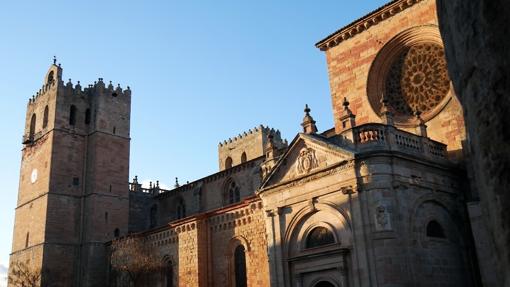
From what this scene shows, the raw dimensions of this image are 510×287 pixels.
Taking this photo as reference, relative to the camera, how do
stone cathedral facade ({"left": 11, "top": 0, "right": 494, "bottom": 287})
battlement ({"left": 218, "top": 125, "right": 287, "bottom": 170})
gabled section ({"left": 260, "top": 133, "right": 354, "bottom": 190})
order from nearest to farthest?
stone cathedral facade ({"left": 11, "top": 0, "right": 494, "bottom": 287}) < gabled section ({"left": 260, "top": 133, "right": 354, "bottom": 190}) < battlement ({"left": 218, "top": 125, "right": 287, "bottom": 170})

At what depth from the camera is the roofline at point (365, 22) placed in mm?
22141

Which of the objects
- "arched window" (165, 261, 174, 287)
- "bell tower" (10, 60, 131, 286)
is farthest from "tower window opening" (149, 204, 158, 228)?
"arched window" (165, 261, 174, 287)

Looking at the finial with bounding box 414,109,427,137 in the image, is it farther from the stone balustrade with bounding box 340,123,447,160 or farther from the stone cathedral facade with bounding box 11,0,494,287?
the stone balustrade with bounding box 340,123,447,160

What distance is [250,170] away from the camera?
34.3 meters

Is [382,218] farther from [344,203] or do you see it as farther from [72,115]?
[72,115]

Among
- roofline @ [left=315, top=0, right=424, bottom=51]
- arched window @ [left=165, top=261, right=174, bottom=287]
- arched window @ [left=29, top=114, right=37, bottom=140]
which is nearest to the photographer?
roofline @ [left=315, top=0, right=424, bottom=51]

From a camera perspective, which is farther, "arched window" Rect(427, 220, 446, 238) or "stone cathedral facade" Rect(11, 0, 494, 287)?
"arched window" Rect(427, 220, 446, 238)

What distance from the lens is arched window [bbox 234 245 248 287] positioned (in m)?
24.5

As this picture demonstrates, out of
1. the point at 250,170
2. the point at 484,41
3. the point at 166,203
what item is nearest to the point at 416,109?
the point at 250,170

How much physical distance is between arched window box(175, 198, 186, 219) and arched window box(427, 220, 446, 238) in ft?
77.3

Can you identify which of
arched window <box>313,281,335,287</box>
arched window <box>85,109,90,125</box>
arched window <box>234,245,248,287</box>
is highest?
arched window <box>85,109,90,125</box>

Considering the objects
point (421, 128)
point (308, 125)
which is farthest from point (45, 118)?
point (421, 128)

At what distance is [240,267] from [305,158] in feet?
26.9

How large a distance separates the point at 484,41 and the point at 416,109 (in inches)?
836
